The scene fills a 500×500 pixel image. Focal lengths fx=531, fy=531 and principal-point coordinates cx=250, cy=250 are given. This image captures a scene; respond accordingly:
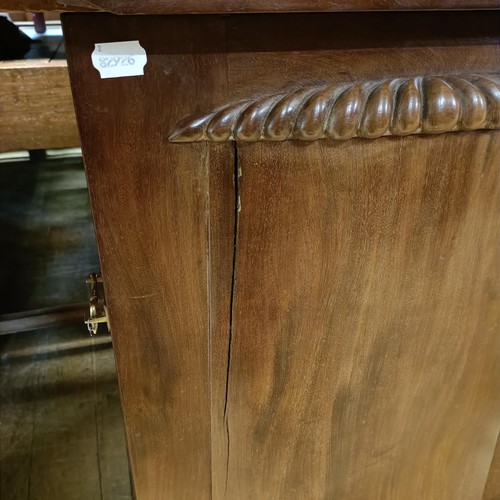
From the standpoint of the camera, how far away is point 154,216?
1.47 feet

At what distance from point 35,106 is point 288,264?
1.65 feet

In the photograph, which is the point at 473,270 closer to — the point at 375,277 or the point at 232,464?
the point at 375,277

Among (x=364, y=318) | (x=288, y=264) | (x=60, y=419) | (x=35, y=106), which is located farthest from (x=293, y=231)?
(x=60, y=419)

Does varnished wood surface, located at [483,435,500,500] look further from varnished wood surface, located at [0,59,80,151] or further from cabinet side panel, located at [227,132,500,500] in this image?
varnished wood surface, located at [0,59,80,151]

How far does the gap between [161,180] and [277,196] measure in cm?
10

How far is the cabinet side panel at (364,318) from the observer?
1.52ft

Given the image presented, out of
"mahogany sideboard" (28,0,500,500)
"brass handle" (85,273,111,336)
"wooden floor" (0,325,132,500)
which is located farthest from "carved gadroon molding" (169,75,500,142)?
"wooden floor" (0,325,132,500)

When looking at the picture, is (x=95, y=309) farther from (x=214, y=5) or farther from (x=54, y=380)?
(x=54, y=380)

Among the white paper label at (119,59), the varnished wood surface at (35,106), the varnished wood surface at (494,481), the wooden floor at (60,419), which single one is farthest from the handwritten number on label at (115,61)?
the wooden floor at (60,419)

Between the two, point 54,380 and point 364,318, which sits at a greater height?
point 364,318

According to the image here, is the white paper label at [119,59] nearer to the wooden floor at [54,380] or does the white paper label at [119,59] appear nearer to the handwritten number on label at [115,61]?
the handwritten number on label at [115,61]

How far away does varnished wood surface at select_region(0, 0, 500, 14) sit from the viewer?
1.09 feet

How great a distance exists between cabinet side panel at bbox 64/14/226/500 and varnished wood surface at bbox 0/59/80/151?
0.37 m

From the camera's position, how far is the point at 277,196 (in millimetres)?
456
